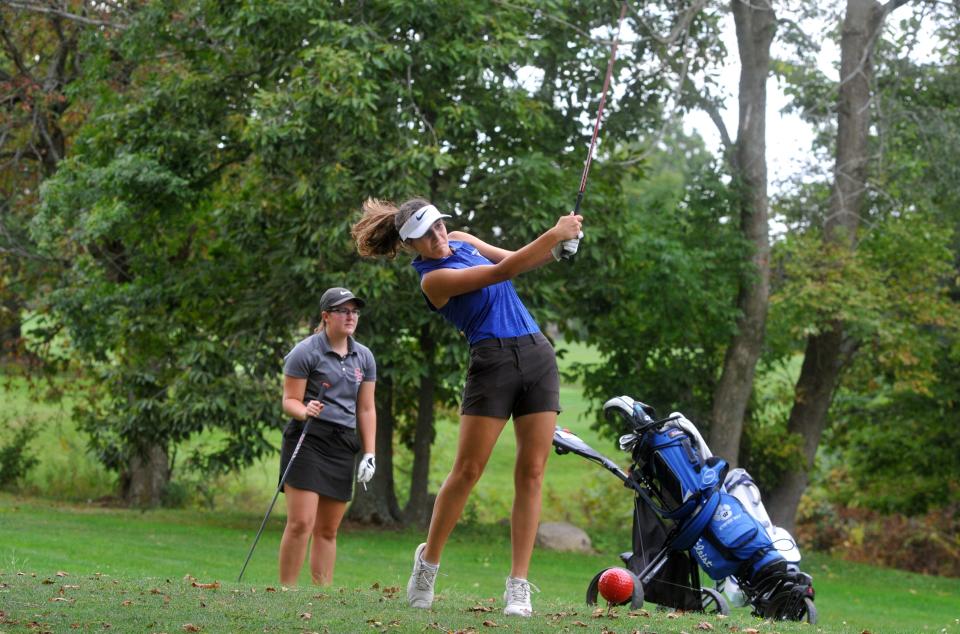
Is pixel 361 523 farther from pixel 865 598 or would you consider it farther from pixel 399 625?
pixel 399 625

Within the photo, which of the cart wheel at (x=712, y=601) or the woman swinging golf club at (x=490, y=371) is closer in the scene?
the woman swinging golf club at (x=490, y=371)

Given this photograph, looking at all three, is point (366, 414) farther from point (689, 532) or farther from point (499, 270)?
point (499, 270)

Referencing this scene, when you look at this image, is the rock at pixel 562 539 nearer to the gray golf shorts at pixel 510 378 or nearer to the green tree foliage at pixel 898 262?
the green tree foliage at pixel 898 262

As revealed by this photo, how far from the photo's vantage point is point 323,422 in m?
7.98

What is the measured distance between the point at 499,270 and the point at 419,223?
1.60 ft

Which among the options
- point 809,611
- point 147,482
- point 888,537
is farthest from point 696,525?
point 888,537

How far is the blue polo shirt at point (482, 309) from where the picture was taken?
6.21 m

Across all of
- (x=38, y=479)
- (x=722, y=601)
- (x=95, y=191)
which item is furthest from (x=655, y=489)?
(x=38, y=479)

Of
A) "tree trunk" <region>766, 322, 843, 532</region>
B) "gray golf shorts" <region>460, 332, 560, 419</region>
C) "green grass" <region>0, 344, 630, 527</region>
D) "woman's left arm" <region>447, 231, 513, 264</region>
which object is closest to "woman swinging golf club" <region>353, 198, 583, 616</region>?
"gray golf shorts" <region>460, 332, 560, 419</region>

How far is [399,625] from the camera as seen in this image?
5.91 metres

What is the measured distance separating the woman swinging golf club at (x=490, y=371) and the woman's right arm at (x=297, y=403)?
167 centimetres

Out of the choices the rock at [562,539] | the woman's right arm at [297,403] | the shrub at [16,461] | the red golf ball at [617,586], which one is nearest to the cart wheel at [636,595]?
the red golf ball at [617,586]

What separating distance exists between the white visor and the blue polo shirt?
0.16 metres

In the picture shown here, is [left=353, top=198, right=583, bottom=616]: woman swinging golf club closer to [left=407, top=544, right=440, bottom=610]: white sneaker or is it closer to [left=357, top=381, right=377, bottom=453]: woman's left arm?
[left=407, top=544, right=440, bottom=610]: white sneaker
